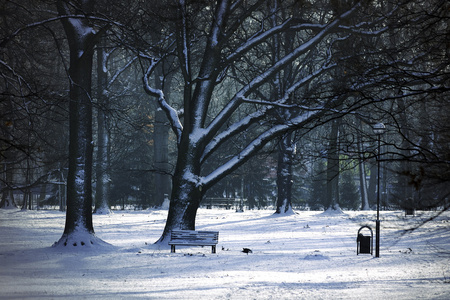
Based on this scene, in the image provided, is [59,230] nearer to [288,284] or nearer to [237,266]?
[237,266]

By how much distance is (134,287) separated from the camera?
9.95 meters

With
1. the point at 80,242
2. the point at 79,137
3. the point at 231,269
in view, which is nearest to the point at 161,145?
the point at 79,137

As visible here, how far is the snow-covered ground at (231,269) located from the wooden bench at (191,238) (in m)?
0.33

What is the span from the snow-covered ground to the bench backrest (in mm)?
418

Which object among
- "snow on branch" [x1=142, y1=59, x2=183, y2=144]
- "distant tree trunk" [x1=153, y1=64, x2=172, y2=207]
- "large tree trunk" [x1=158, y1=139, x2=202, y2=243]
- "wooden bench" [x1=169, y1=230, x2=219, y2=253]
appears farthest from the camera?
"distant tree trunk" [x1=153, y1=64, x2=172, y2=207]

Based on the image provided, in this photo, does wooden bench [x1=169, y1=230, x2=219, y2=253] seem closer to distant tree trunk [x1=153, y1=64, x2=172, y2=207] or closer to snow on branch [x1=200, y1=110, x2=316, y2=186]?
snow on branch [x1=200, y1=110, x2=316, y2=186]

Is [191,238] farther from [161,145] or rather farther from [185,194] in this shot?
[161,145]

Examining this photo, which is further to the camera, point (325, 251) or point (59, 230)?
point (59, 230)

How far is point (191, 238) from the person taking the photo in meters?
15.3

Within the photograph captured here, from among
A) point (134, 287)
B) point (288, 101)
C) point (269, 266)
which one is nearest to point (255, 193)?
point (288, 101)

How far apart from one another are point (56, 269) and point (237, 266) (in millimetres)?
4172

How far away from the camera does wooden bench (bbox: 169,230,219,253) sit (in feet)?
49.7

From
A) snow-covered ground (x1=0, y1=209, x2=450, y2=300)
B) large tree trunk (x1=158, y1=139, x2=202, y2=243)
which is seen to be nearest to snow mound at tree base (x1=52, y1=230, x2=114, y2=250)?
snow-covered ground (x1=0, y1=209, x2=450, y2=300)

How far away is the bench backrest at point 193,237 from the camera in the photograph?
15164 millimetres
